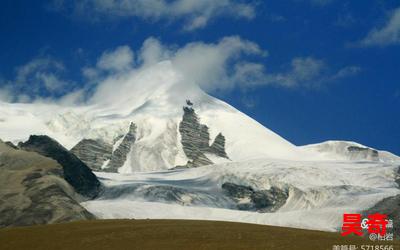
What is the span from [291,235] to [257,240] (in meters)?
4.37

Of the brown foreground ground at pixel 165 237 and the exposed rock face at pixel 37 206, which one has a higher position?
the exposed rock face at pixel 37 206

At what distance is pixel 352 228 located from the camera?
6969 cm

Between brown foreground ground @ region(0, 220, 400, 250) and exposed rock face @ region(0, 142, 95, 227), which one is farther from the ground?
exposed rock face @ region(0, 142, 95, 227)

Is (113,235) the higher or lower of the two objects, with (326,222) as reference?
lower

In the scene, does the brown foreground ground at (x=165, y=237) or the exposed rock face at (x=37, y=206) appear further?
the exposed rock face at (x=37, y=206)

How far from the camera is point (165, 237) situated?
7112 centimetres

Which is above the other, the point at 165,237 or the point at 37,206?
the point at 37,206

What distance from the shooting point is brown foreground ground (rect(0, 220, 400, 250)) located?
65625 mm

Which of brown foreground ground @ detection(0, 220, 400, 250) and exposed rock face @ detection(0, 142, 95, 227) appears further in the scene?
exposed rock face @ detection(0, 142, 95, 227)

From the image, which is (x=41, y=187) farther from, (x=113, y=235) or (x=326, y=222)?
(x=113, y=235)

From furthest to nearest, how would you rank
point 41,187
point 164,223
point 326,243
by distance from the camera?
point 41,187
point 164,223
point 326,243

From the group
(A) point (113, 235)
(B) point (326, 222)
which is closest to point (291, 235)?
(A) point (113, 235)

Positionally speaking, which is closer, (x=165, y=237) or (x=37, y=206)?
(x=165, y=237)

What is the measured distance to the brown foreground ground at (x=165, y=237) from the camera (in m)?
65.6
